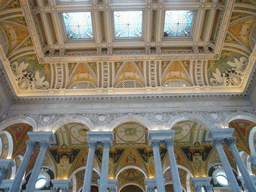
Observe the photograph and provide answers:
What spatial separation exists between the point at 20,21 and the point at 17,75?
3389 millimetres

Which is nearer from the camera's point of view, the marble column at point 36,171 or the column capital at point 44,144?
the marble column at point 36,171

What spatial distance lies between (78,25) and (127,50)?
3444 mm

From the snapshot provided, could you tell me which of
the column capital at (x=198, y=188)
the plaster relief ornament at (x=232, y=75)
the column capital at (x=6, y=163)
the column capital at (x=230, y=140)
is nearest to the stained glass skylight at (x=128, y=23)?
the plaster relief ornament at (x=232, y=75)

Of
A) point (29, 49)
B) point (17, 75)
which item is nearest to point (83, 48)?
point (29, 49)

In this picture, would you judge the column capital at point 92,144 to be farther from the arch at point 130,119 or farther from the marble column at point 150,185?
the marble column at point 150,185

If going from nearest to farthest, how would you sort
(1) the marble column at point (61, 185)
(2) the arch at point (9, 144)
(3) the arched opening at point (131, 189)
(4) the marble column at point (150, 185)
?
(2) the arch at point (9, 144) < (4) the marble column at point (150, 185) < (1) the marble column at point (61, 185) < (3) the arched opening at point (131, 189)

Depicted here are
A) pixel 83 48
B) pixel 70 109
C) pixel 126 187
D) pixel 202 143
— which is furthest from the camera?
pixel 126 187

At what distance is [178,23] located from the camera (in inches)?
541

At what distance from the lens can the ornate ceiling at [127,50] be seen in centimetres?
1250

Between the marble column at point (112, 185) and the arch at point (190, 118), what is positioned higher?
the arch at point (190, 118)

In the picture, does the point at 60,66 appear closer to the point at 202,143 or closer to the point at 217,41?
the point at 217,41

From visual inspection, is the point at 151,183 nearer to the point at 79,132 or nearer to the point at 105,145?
the point at 105,145

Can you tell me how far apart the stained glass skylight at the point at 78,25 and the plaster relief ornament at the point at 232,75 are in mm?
8744

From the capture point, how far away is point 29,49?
44.8ft
